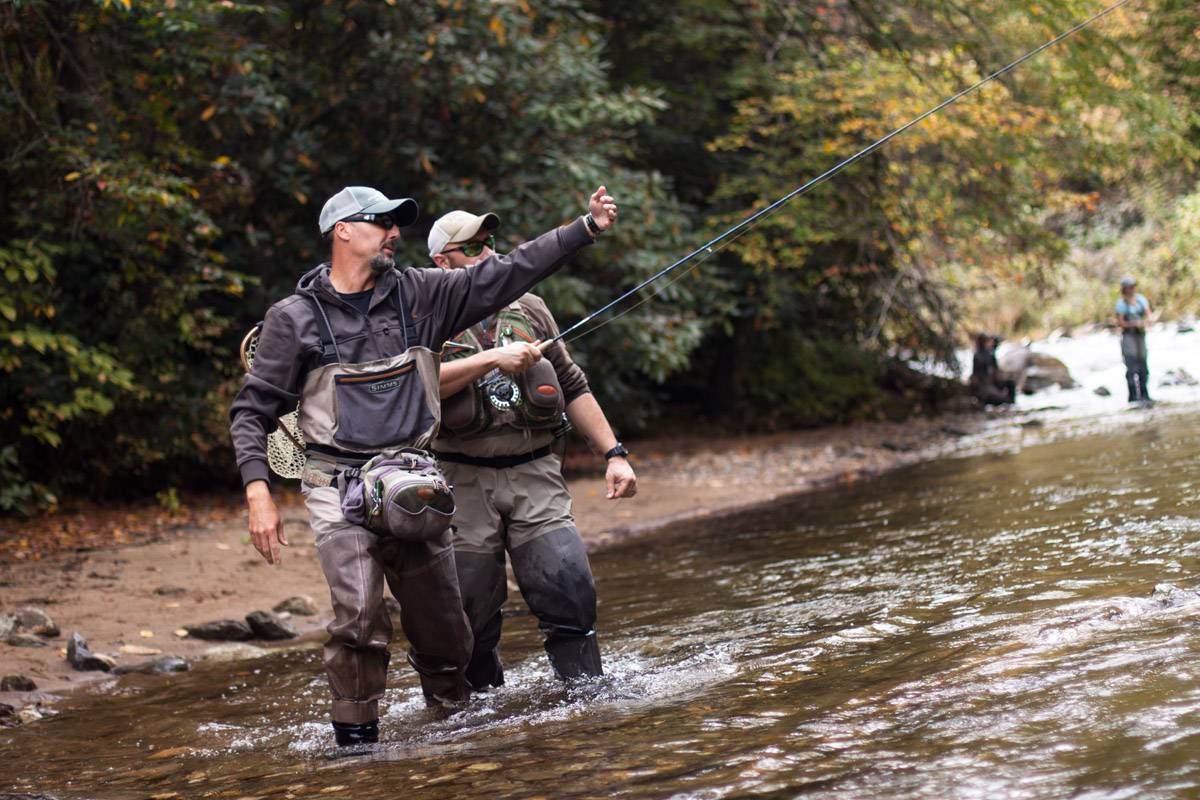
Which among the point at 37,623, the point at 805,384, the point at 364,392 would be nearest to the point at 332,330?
the point at 364,392

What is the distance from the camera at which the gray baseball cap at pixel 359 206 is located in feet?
15.1

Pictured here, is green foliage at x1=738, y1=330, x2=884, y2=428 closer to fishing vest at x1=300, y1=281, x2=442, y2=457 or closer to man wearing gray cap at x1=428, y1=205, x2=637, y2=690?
man wearing gray cap at x1=428, y1=205, x2=637, y2=690

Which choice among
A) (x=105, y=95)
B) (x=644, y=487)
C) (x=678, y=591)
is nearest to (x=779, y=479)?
(x=644, y=487)

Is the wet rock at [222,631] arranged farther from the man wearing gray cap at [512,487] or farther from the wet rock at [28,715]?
the man wearing gray cap at [512,487]

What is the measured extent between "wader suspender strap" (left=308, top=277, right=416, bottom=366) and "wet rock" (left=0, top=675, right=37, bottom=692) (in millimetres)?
2901

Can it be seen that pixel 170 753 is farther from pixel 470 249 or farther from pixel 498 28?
pixel 498 28

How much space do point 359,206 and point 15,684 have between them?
3204 mm

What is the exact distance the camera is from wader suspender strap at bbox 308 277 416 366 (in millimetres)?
4469

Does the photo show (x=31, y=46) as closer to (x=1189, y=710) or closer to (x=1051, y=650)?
(x=1051, y=650)

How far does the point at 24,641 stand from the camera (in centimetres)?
699

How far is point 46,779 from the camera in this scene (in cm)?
454

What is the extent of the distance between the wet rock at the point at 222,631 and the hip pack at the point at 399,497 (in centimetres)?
365

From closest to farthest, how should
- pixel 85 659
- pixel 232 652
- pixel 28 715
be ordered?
pixel 28 715, pixel 85 659, pixel 232 652

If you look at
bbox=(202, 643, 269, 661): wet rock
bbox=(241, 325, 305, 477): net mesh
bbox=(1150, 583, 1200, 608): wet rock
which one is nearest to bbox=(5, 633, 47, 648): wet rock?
bbox=(202, 643, 269, 661): wet rock
